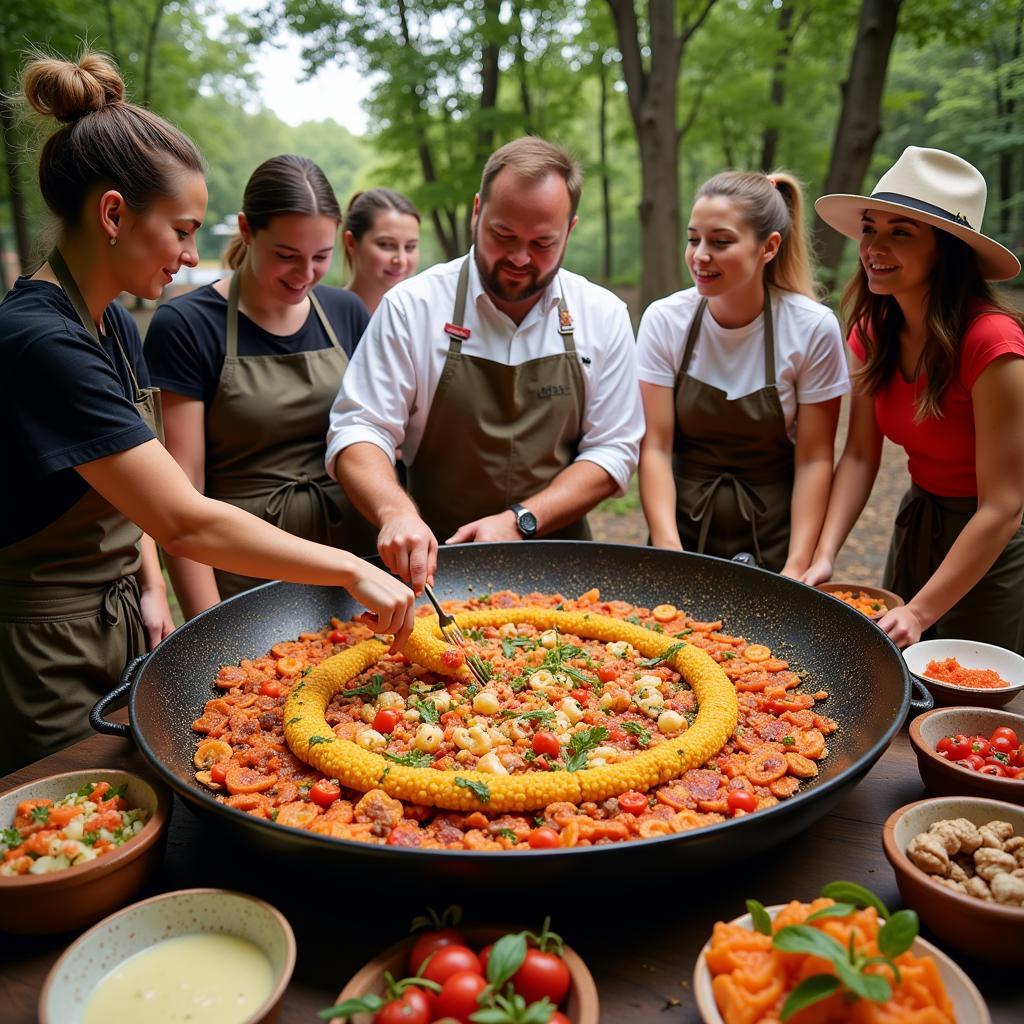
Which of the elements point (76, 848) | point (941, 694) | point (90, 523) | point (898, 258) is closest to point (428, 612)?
point (90, 523)

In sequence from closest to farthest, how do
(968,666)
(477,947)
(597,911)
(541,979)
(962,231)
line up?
(541,979), (477,947), (597,911), (968,666), (962,231)

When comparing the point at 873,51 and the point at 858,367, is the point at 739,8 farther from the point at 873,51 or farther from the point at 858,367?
the point at 858,367

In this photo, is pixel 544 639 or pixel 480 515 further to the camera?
pixel 480 515

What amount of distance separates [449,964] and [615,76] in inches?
746

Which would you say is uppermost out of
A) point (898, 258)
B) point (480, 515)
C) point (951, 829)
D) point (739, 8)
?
point (739, 8)

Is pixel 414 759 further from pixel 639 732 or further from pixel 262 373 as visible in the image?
pixel 262 373

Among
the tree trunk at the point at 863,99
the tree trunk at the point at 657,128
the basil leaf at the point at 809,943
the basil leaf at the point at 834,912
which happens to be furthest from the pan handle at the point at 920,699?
the tree trunk at the point at 657,128

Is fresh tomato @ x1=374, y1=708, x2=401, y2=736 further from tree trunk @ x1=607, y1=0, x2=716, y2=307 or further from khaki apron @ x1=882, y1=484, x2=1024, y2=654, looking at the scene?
tree trunk @ x1=607, y1=0, x2=716, y2=307

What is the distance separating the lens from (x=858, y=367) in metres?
3.34

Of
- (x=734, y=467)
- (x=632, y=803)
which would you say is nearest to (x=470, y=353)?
(x=734, y=467)

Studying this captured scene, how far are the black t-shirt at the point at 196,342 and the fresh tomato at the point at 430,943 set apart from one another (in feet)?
8.17

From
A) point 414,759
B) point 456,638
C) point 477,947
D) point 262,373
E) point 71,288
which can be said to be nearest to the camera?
point 477,947

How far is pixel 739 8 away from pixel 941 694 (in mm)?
16526

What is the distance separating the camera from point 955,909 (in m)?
1.38
